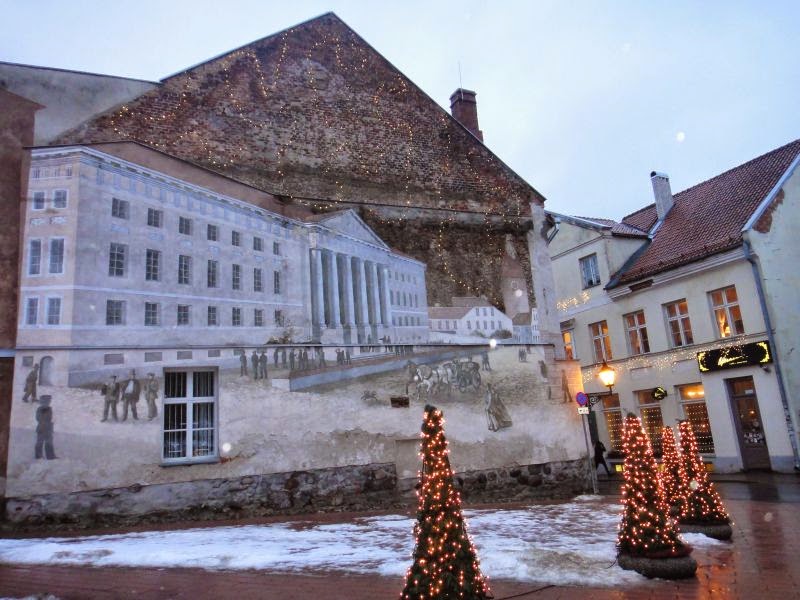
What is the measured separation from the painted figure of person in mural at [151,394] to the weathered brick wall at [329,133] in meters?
4.62

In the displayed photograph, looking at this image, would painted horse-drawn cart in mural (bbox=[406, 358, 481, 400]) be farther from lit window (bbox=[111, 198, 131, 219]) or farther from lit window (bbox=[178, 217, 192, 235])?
lit window (bbox=[111, 198, 131, 219])

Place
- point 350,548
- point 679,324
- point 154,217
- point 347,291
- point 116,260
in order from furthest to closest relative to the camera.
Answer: point 679,324 → point 347,291 → point 154,217 → point 116,260 → point 350,548

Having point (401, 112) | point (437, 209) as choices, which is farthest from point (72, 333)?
point (401, 112)

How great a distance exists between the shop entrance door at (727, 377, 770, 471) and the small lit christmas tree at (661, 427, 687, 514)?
38.1ft

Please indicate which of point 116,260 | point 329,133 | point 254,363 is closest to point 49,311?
point 116,260

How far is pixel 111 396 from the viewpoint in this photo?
1021 centimetres

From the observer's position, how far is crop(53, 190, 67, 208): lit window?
34.4 ft

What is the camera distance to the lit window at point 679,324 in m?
20.8

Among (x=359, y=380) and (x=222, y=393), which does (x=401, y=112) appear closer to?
(x=359, y=380)

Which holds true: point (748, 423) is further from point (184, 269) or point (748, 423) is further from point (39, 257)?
point (39, 257)

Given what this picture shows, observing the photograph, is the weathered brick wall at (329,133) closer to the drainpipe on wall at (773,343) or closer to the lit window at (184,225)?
the lit window at (184,225)

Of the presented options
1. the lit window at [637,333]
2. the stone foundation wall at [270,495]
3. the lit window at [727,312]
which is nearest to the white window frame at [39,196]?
the stone foundation wall at [270,495]

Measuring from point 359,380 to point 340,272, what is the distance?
94.9 inches

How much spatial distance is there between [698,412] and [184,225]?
17463mm
